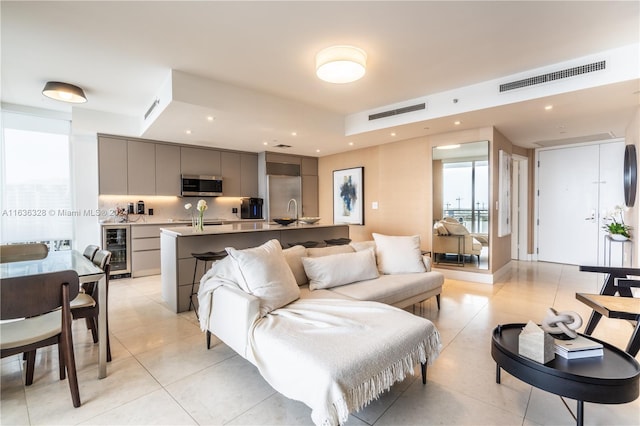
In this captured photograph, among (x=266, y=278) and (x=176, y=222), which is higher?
(x=176, y=222)

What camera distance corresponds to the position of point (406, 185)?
5617 mm

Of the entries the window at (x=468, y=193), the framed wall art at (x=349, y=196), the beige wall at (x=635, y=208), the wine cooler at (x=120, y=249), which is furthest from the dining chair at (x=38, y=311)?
the beige wall at (x=635, y=208)

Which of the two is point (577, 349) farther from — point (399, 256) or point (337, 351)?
point (399, 256)

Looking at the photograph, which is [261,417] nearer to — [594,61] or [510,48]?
[510,48]

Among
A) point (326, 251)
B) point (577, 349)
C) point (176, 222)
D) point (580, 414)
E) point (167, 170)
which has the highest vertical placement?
point (167, 170)

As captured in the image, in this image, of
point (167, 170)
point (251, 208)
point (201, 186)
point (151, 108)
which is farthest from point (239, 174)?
point (151, 108)

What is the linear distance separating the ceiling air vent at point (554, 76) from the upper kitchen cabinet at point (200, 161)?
5.34 m

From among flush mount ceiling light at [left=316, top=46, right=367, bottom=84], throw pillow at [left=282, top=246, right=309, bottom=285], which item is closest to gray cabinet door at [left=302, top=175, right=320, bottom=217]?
throw pillow at [left=282, top=246, right=309, bottom=285]

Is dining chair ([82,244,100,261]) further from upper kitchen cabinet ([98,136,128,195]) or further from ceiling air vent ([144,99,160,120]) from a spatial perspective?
upper kitchen cabinet ([98,136,128,195])

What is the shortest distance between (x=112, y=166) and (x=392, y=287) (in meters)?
5.27

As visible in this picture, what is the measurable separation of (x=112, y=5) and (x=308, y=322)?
2778mm

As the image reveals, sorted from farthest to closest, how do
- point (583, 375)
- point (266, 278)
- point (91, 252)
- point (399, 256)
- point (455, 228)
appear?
point (455, 228) < point (399, 256) < point (91, 252) < point (266, 278) < point (583, 375)

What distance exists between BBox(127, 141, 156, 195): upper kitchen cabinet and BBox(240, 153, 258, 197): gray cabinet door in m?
1.80

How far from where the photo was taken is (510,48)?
2930mm
